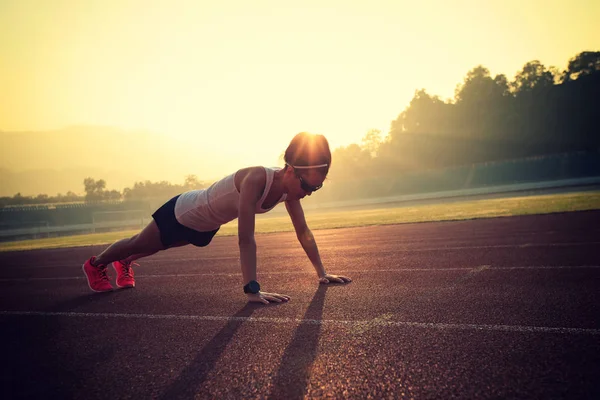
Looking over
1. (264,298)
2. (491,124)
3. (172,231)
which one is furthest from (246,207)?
(491,124)

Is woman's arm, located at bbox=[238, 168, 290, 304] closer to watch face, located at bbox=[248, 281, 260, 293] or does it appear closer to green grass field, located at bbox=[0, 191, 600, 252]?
watch face, located at bbox=[248, 281, 260, 293]

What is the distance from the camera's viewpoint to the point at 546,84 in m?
64.0

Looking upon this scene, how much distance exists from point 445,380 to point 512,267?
4.16 metres

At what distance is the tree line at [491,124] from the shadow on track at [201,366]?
58.9m

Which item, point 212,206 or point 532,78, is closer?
point 212,206

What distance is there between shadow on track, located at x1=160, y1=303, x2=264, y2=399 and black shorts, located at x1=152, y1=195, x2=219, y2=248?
4.44 feet

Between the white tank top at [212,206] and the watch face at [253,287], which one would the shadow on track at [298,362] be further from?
the white tank top at [212,206]

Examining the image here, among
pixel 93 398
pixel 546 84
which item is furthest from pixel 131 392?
pixel 546 84

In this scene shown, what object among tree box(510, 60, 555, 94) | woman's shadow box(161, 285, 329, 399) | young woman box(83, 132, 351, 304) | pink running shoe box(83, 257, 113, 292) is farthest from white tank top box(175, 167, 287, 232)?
tree box(510, 60, 555, 94)

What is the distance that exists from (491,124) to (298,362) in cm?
7035

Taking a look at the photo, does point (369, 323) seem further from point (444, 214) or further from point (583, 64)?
point (583, 64)

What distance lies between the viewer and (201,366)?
277cm

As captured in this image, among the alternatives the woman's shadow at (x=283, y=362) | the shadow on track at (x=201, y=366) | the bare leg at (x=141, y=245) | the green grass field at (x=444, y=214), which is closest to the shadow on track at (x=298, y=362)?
the woman's shadow at (x=283, y=362)

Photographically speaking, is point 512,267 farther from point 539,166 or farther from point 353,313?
point 539,166
